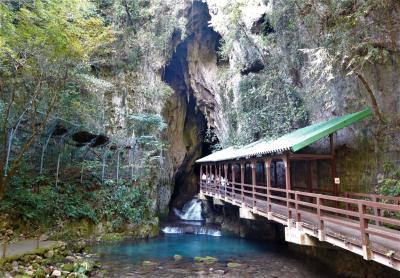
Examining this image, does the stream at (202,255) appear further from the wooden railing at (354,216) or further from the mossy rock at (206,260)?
the wooden railing at (354,216)

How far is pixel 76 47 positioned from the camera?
11297mm

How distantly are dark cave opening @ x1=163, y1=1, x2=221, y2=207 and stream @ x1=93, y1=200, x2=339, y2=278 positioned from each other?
14.1 metres

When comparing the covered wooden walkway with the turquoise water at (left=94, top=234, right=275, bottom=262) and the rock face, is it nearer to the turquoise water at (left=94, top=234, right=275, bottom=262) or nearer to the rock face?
the rock face

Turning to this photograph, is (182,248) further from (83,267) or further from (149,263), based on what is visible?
(83,267)

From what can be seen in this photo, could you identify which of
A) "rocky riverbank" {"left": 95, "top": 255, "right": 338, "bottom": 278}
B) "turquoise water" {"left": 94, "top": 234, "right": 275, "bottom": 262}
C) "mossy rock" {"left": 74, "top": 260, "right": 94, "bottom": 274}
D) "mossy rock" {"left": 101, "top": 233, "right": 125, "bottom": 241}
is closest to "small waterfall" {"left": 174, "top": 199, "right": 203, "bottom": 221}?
"turquoise water" {"left": 94, "top": 234, "right": 275, "bottom": 262}

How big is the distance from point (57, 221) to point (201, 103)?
16.8 metres

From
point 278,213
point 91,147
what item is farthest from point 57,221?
point 278,213

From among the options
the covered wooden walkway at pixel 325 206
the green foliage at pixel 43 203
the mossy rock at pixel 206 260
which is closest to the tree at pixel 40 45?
the green foliage at pixel 43 203

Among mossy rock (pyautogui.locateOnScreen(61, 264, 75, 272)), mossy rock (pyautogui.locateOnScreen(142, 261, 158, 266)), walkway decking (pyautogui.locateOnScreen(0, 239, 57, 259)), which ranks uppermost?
walkway decking (pyautogui.locateOnScreen(0, 239, 57, 259))

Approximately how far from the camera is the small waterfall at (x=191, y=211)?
27.6m

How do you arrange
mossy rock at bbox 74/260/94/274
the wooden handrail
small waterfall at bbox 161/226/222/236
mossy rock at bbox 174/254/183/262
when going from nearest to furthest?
the wooden handrail → mossy rock at bbox 74/260/94/274 → mossy rock at bbox 174/254/183/262 → small waterfall at bbox 161/226/222/236

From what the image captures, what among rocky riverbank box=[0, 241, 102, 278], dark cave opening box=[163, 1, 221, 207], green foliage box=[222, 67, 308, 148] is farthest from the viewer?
dark cave opening box=[163, 1, 221, 207]

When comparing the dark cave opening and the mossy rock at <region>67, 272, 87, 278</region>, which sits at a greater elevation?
the dark cave opening

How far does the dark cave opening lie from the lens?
2733 centimetres
